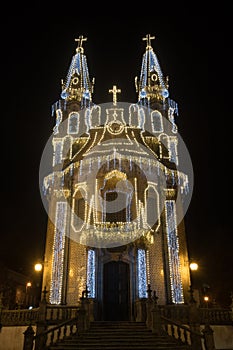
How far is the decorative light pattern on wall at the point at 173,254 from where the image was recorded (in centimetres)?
2486

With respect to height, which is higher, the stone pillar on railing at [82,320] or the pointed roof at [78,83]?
the pointed roof at [78,83]

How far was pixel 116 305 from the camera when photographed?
24547 mm

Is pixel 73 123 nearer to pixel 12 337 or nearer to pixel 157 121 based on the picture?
pixel 157 121

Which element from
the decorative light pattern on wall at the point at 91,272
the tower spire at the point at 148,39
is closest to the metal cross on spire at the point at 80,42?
the tower spire at the point at 148,39

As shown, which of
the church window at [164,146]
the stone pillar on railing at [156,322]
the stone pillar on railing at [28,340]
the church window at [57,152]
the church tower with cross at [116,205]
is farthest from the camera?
the church window at [57,152]

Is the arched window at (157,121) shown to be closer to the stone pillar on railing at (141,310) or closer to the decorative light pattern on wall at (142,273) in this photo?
the decorative light pattern on wall at (142,273)

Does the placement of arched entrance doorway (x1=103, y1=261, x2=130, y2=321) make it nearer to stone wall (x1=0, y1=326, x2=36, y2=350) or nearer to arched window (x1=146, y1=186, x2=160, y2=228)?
arched window (x1=146, y1=186, x2=160, y2=228)

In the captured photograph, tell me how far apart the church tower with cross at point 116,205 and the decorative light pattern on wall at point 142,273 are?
0.07m

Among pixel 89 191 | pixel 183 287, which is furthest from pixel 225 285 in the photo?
pixel 89 191

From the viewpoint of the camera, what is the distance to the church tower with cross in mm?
24742

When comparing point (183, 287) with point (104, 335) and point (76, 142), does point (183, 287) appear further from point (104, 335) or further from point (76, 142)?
point (76, 142)

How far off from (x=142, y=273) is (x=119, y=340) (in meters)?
9.75

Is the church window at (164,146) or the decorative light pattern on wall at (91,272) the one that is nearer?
the decorative light pattern on wall at (91,272)

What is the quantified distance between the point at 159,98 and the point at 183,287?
706 inches
